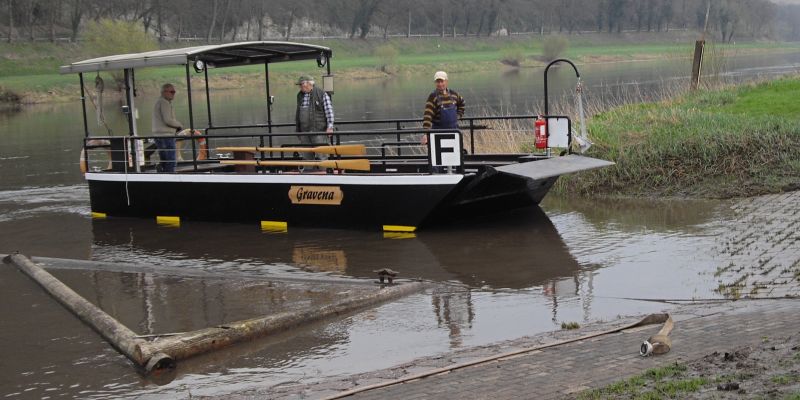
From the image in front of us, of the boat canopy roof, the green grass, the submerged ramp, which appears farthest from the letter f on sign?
the green grass

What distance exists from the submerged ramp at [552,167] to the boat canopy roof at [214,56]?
14.4 ft

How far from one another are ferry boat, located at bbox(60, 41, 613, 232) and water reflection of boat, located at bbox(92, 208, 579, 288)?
10.8 inches

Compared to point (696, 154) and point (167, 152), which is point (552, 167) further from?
point (167, 152)

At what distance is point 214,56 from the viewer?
1611 cm

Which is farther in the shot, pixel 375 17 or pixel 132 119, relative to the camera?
pixel 375 17

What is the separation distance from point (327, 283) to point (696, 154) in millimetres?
7551

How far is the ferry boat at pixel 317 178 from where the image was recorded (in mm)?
13070

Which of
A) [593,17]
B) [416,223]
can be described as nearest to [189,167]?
[416,223]

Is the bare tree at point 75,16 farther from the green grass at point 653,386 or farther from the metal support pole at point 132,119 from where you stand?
the green grass at point 653,386

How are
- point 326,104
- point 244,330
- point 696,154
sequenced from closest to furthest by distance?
point 244,330, point 326,104, point 696,154

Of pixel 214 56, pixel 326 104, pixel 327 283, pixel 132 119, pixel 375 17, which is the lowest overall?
pixel 327 283

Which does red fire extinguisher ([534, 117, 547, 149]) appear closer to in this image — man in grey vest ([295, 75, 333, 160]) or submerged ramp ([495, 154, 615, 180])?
submerged ramp ([495, 154, 615, 180])

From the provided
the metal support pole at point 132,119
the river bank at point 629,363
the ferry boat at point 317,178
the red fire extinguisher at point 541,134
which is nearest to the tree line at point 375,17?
the ferry boat at point 317,178

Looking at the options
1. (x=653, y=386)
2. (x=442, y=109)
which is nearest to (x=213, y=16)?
(x=442, y=109)
